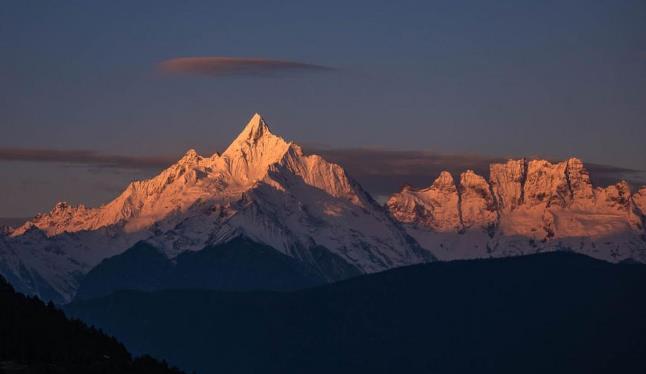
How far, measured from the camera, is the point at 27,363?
631 ft

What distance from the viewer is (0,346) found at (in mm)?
198875

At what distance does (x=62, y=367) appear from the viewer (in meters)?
191

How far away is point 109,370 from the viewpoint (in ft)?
641

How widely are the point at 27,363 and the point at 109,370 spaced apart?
8006mm

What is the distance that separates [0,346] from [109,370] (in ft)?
38.2

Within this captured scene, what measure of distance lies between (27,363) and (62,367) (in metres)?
3.61

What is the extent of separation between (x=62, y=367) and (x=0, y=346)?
10.4 m

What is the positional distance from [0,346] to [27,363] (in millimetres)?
7485
